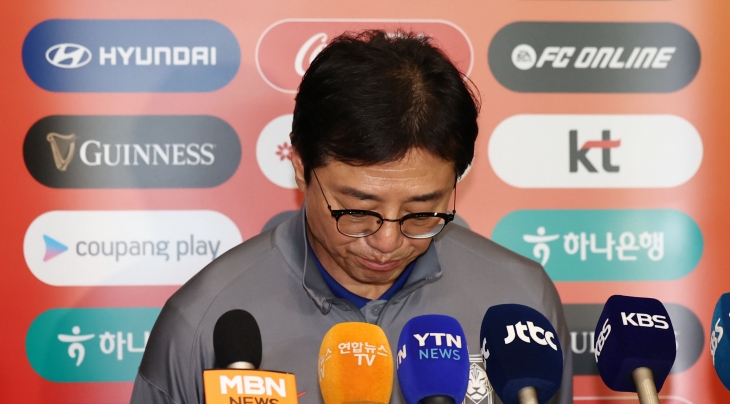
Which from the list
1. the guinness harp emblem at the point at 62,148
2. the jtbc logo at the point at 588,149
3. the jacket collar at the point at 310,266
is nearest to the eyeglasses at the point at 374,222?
the jacket collar at the point at 310,266

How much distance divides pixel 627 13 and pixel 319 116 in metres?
1.14

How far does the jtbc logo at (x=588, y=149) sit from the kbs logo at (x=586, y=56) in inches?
5.3

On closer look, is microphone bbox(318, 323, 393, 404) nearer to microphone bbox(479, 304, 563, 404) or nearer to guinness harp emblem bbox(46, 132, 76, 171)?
microphone bbox(479, 304, 563, 404)

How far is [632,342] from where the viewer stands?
112 cm

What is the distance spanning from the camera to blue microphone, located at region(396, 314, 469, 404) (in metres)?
1.00

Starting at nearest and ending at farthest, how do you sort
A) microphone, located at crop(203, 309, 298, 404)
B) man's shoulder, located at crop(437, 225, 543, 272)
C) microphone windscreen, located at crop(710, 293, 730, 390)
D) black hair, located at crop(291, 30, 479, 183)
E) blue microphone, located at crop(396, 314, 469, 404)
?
1. microphone, located at crop(203, 309, 298, 404)
2. blue microphone, located at crop(396, 314, 469, 404)
3. microphone windscreen, located at crop(710, 293, 730, 390)
4. black hair, located at crop(291, 30, 479, 183)
5. man's shoulder, located at crop(437, 225, 543, 272)

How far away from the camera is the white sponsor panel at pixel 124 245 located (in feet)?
7.30

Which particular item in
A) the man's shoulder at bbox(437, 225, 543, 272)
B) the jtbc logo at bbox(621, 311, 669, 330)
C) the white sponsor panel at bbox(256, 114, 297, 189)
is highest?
the white sponsor panel at bbox(256, 114, 297, 189)

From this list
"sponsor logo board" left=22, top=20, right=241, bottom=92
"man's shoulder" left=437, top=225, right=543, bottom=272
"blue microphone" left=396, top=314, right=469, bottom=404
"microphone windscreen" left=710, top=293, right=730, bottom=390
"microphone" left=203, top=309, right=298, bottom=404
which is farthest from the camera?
"sponsor logo board" left=22, top=20, right=241, bottom=92

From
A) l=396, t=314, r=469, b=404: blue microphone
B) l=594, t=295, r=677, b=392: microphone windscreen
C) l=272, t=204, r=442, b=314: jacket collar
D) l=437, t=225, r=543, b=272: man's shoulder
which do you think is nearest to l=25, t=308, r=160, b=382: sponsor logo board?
l=272, t=204, r=442, b=314: jacket collar

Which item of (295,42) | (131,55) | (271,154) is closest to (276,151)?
(271,154)

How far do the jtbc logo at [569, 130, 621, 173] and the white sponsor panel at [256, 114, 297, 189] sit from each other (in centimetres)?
80

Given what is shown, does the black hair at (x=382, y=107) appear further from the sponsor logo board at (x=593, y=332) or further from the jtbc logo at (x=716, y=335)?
the sponsor logo board at (x=593, y=332)

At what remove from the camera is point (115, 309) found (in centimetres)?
225
